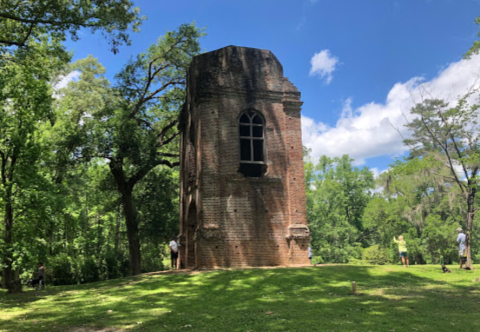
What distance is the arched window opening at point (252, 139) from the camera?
15546mm

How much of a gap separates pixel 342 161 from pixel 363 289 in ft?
116

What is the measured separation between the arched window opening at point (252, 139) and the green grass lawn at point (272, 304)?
518cm

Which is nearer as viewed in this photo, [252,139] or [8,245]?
[8,245]

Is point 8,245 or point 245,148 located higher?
point 245,148

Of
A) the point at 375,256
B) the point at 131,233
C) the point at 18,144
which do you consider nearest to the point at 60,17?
the point at 18,144

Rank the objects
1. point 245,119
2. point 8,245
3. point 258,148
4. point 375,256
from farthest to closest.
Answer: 1. point 375,256
2. point 258,148
3. point 245,119
4. point 8,245

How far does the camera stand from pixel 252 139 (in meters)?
15.6

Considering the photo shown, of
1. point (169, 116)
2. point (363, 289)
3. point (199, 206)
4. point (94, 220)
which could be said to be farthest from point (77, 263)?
point (363, 289)

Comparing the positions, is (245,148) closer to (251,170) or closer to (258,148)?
(258,148)

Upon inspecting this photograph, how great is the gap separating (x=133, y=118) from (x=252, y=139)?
893 cm

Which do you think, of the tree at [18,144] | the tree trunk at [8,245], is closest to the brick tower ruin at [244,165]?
the tree at [18,144]

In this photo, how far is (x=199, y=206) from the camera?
1416 cm

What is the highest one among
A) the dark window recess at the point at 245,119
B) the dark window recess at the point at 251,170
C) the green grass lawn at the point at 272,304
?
the dark window recess at the point at 245,119

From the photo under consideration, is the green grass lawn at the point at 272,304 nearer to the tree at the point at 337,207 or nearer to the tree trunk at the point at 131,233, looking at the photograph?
the tree trunk at the point at 131,233
